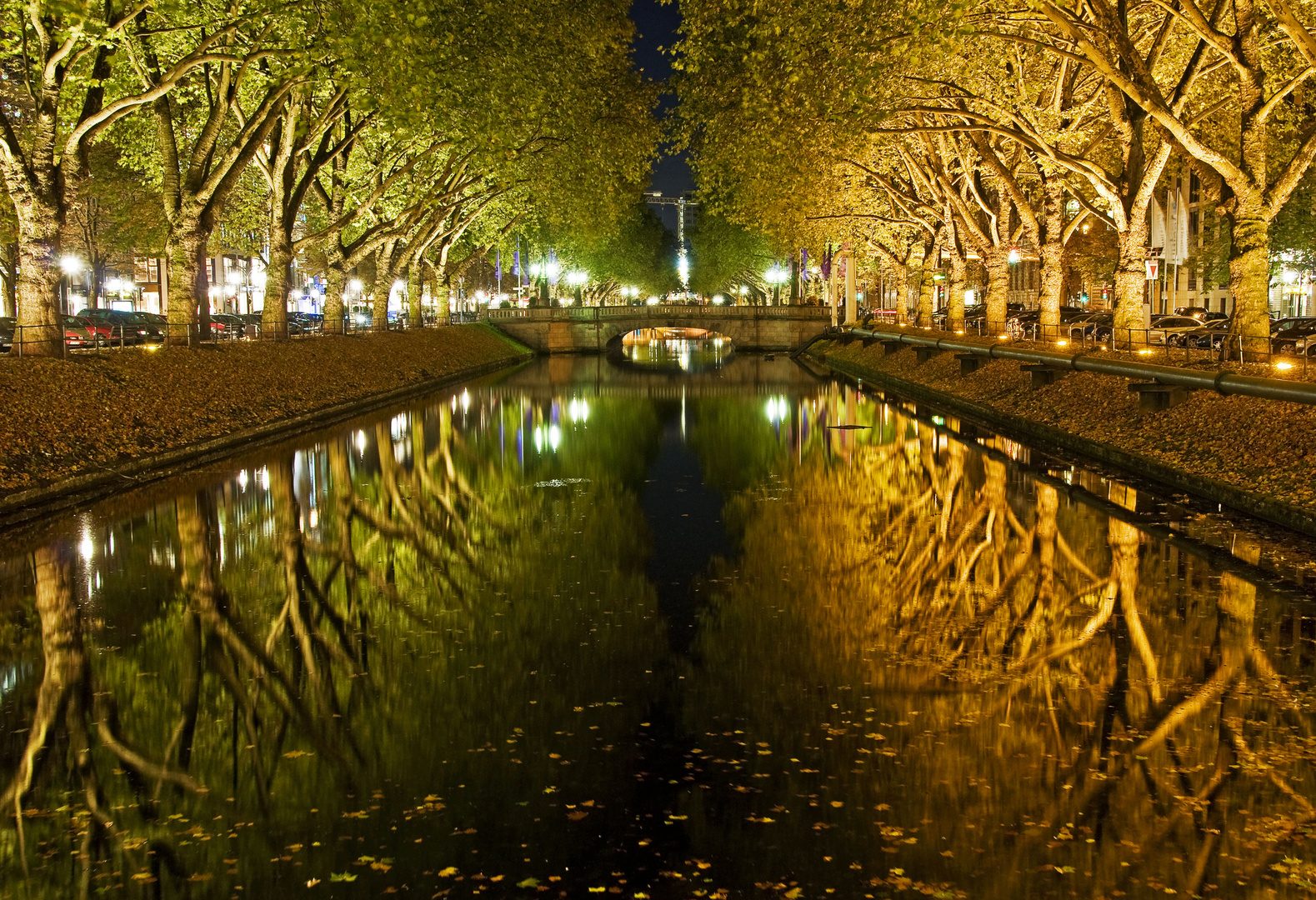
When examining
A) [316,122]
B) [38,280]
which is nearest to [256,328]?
[316,122]

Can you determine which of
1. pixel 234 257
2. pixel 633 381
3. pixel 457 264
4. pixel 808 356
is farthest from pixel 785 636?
pixel 234 257

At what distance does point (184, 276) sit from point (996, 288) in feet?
83.6

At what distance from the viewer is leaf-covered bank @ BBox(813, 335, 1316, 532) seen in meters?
14.7

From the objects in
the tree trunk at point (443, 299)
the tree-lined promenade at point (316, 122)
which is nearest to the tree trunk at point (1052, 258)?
the tree-lined promenade at point (316, 122)

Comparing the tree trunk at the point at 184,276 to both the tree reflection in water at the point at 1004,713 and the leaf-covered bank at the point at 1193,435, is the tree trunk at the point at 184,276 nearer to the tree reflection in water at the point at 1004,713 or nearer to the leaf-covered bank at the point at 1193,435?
the leaf-covered bank at the point at 1193,435

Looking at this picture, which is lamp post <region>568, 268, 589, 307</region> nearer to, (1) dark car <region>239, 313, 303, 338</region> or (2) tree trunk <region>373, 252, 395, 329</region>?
(1) dark car <region>239, 313, 303, 338</region>

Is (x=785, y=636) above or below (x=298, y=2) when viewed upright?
below

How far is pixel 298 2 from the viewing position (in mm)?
23500

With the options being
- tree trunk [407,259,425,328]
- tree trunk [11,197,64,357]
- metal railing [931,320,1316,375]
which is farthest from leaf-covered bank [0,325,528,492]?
tree trunk [407,259,425,328]

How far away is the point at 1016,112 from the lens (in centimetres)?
2970

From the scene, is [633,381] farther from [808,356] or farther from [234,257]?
[234,257]

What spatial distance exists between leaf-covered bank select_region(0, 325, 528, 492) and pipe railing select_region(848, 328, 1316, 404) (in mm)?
16637

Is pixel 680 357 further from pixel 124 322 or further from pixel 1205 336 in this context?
pixel 1205 336

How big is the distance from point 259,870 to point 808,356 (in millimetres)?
64498
